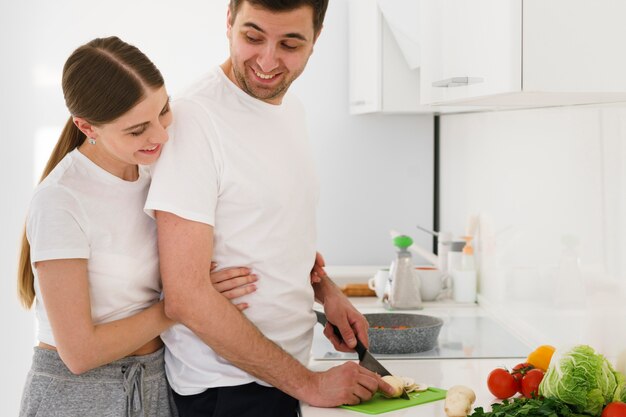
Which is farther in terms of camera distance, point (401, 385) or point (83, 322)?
point (401, 385)

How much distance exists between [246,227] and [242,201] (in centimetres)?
5

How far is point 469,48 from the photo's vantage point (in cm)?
134

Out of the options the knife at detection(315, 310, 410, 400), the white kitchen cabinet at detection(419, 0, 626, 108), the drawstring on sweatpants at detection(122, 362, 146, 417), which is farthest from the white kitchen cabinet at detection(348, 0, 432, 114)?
the white kitchen cabinet at detection(419, 0, 626, 108)

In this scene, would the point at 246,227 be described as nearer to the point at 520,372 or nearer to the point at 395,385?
the point at 395,385

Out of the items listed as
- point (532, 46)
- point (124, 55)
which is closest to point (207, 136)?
point (124, 55)

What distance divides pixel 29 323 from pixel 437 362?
203 centimetres

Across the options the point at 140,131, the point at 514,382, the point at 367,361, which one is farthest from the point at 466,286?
the point at 140,131

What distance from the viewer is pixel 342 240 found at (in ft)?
11.5

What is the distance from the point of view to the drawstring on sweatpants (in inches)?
62.2

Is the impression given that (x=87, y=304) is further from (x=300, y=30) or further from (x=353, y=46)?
(x=353, y=46)

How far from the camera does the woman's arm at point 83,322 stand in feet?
4.75

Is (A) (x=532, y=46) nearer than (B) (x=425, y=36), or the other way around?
(A) (x=532, y=46)

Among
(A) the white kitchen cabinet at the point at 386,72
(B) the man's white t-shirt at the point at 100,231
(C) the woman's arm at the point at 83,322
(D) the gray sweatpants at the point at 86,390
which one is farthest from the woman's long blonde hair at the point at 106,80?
(A) the white kitchen cabinet at the point at 386,72

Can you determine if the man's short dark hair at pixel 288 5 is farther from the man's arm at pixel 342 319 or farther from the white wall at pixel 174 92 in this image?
the white wall at pixel 174 92
